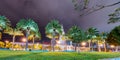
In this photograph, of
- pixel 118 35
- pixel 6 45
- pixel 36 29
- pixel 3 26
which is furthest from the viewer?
pixel 6 45

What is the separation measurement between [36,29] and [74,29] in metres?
21.7

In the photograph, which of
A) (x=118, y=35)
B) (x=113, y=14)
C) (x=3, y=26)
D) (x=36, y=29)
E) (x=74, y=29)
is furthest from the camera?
(x=74, y=29)

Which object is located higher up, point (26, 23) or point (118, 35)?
point (26, 23)

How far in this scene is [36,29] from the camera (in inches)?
4407

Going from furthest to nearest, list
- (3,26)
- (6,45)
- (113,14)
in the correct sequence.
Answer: (6,45) → (3,26) → (113,14)

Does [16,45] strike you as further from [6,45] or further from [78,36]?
[78,36]

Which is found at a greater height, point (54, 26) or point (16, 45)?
point (54, 26)

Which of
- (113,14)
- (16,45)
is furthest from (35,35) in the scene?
(113,14)

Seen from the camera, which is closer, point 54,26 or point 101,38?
point 54,26

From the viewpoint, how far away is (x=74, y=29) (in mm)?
122125

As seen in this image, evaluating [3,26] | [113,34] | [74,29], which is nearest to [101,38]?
[74,29]

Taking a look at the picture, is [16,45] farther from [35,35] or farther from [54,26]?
[54,26]

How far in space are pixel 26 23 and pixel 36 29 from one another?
5.88 metres

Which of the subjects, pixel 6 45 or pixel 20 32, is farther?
pixel 6 45
